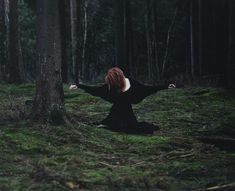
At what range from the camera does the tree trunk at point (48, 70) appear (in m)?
11.3

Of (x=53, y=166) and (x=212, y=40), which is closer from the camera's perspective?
(x=53, y=166)

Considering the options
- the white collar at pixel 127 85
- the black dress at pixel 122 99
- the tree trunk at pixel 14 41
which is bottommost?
the black dress at pixel 122 99

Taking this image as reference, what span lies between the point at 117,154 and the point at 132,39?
25672 millimetres

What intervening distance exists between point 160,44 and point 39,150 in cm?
3841

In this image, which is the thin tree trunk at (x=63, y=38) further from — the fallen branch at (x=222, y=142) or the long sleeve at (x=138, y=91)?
the fallen branch at (x=222, y=142)

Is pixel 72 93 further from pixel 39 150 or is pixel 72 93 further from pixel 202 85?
pixel 39 150

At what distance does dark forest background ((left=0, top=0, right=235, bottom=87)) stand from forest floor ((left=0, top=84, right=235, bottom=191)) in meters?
2.38

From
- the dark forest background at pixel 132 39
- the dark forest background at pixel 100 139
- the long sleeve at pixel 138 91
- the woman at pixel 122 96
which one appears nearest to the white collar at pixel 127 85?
the woman at pixel 122 96

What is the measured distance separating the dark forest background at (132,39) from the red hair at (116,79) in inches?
67.2

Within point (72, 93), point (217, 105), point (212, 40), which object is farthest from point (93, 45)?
point (217, 105)

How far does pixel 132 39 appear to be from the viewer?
115 feet

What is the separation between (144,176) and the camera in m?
8.30

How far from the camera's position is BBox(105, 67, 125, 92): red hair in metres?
12.2

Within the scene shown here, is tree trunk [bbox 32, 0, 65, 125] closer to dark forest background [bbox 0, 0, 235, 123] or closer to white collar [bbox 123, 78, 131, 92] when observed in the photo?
dark forest background [bbox 0, 0, 235, 123]
